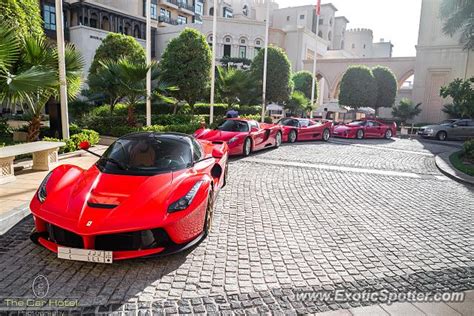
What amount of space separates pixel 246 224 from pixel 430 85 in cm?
3714

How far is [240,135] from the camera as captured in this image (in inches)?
425

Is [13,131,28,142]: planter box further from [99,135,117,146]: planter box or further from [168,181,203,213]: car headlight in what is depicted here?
[168,181,203,213]: car headlight

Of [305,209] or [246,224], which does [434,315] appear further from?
[305,209]

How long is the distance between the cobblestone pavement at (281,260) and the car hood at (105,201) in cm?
58

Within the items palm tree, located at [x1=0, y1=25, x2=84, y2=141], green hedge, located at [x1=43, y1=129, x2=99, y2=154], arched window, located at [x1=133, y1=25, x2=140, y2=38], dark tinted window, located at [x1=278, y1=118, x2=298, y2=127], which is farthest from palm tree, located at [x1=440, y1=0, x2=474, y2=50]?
arched window, located at [x1=133, y1=25, x2=140, y2=38]

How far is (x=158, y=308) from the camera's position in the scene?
9.49ft

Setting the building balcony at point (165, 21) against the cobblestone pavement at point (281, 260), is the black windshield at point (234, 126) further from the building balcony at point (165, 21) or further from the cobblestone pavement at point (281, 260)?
the building balcony at point (165, 21)

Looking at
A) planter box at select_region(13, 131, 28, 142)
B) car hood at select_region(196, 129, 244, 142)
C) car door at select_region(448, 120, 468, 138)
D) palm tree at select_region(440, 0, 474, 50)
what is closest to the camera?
car hood at select_region(196, 129, 244, 142)

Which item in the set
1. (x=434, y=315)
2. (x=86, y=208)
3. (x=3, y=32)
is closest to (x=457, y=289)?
(x=434, y=315)

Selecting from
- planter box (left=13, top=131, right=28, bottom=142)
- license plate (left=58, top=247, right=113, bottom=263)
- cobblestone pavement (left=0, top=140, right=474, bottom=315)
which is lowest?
cobblestone pavement (left=0, top=140, right=474, bottom=315)

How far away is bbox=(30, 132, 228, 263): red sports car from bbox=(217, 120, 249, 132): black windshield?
21.2ft

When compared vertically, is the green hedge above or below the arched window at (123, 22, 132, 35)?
below

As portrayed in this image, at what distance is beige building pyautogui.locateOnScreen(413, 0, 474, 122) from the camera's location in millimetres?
33000

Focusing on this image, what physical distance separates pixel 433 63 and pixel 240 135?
32451 mm
